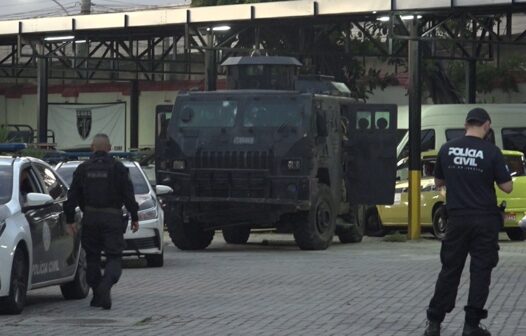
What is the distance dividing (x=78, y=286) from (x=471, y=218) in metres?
5.62

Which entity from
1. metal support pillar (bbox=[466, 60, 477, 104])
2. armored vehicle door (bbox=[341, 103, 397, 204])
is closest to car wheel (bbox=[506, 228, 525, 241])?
armored vehicle door (bbox=[341, 103, 397, 204])

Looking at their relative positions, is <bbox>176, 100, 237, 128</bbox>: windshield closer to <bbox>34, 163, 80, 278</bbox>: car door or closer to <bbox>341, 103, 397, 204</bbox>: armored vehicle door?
<bbox>341, 103, 397, 204</bbox>: armored vehicle door

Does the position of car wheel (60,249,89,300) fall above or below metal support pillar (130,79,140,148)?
below

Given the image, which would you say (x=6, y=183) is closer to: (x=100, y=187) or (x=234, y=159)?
(x=100, y=187)

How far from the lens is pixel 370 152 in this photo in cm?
2627

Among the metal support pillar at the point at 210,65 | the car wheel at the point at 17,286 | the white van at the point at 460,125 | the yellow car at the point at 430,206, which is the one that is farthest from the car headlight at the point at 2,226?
the metal support pillar at the point at 210,65

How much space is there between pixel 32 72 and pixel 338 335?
51034 mm

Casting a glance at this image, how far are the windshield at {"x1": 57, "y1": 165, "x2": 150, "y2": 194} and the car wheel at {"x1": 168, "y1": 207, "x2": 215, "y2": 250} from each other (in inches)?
131

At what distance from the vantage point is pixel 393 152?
1030 inches

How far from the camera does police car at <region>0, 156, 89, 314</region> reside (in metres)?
13.4

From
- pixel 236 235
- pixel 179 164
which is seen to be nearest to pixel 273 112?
pixel 179 164

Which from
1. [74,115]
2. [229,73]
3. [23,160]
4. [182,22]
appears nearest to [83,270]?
[23,160]

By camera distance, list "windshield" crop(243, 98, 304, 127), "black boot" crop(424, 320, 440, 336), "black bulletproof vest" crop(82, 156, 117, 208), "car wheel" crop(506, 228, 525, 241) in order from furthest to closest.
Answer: "car wheel" crop(506, 228, 525, 241) → "windshield" crop(243, 98, 304, 127) → "black bulletproof vest" crop(82, 156, 117, 208) → "black boot" crop(424, 320, 440, 336)

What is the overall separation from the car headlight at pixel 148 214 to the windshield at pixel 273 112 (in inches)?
172
